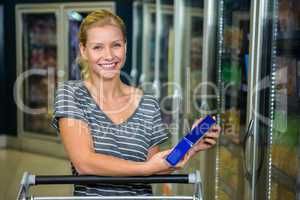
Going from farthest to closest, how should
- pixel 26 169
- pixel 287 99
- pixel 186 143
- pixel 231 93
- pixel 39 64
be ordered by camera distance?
pixel 39 64 → pixel 26 169 → pixel 231 93 → pixel 287 99 → pixel 186 143

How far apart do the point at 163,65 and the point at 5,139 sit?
3.67m

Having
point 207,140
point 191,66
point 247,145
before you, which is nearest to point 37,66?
point 191,66

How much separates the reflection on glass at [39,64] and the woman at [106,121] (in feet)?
17.8

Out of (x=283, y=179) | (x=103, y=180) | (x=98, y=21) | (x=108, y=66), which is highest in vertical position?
(x=98, y=21)

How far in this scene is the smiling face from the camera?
5.04ft

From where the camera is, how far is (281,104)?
1.87 m

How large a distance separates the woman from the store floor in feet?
9.74

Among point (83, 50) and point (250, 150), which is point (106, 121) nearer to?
point (83, 50)

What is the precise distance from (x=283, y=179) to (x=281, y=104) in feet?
1.00

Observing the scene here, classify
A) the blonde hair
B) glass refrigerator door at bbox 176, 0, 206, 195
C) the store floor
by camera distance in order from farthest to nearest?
the store floor, glass refrigerator door at bbox 176, 0, 206, 195, the blonde hair

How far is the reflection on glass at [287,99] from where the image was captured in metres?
1.77

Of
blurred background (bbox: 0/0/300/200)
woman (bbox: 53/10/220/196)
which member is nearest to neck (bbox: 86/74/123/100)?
woman (bbox: 53/10/220/196)

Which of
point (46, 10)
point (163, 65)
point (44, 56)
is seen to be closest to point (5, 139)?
point (44, 56)

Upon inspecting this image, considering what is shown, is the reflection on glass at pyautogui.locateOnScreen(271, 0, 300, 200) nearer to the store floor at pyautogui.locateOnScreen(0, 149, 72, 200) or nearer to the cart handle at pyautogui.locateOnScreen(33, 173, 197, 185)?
the cart handle at pyautogui.locateOnScreen(33, 173, 197, 185)
